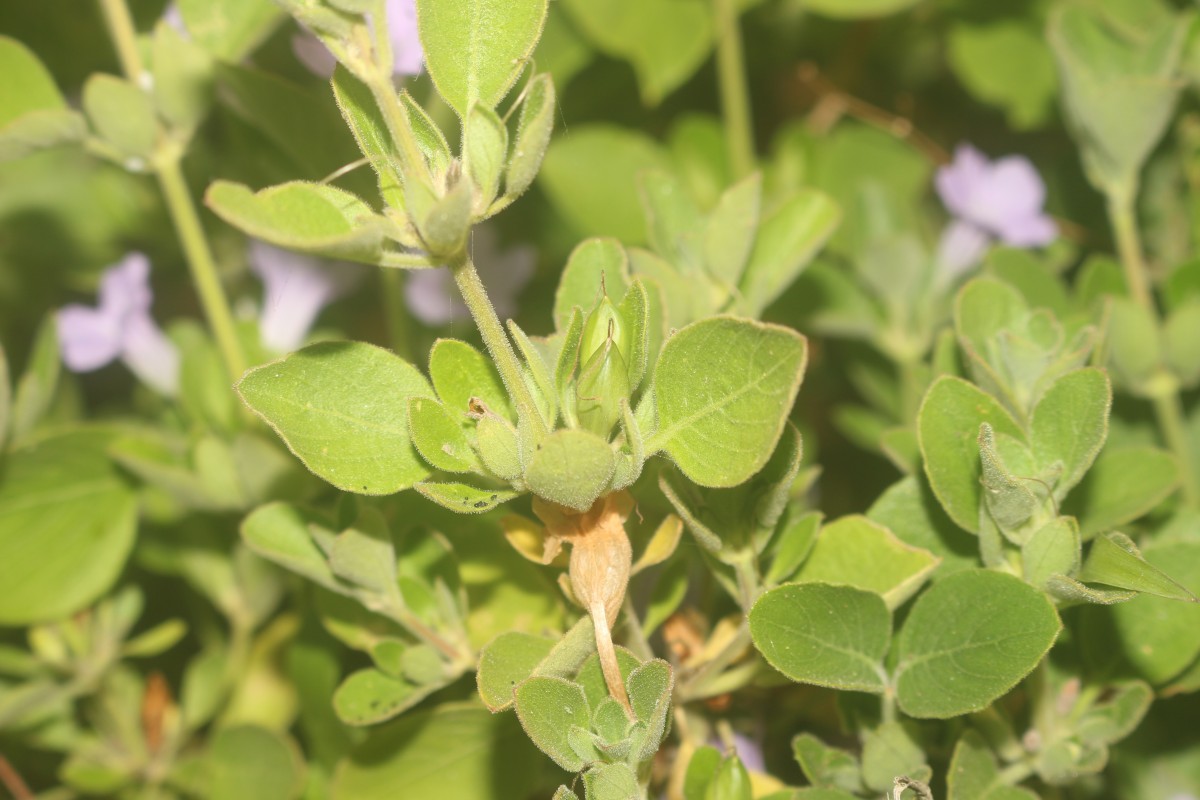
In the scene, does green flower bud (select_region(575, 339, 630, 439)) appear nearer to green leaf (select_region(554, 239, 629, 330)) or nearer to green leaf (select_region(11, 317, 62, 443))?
green leaf (select_region(554, 239, 629, 330))

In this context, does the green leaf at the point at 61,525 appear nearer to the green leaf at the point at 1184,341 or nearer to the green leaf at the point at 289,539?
the green leaf at the point at 289,539

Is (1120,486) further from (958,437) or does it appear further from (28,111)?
(28,111)

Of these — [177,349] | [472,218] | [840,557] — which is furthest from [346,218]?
[177,349]

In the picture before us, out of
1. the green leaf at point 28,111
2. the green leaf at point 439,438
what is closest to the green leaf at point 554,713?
the green leaf at point 439,438

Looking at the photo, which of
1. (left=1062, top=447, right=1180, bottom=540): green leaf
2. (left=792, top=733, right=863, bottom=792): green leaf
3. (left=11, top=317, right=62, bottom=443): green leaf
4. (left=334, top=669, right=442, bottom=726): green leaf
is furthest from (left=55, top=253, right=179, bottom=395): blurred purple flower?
(left=1062, top=447, right=1180, bottom=540): green leaf

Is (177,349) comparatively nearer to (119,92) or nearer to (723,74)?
(119,92)
